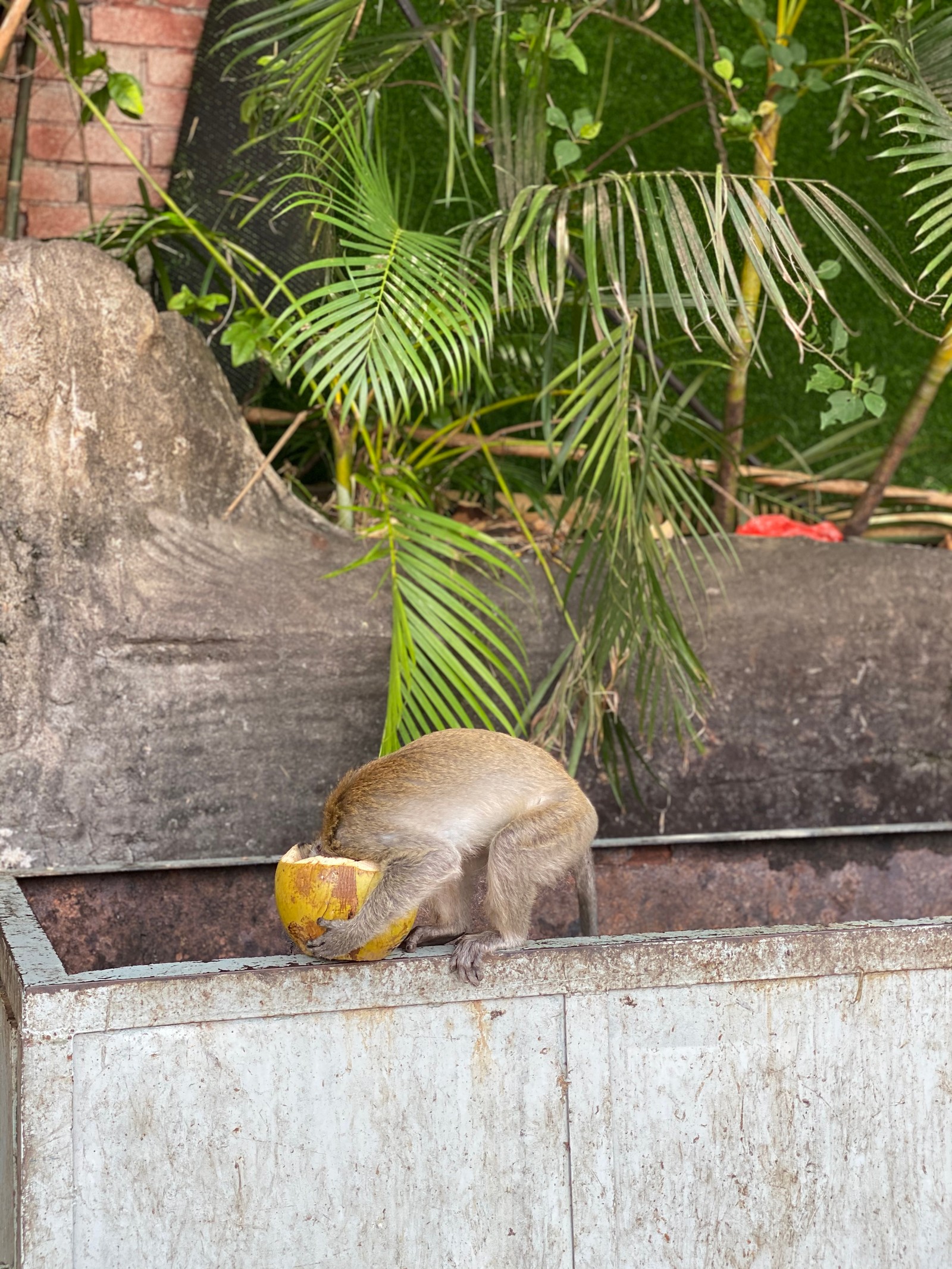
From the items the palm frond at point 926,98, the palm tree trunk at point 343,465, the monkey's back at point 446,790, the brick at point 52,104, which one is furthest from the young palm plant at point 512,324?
the monkey's back at point 446,790

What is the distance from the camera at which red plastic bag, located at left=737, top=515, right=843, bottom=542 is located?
376 centimetres

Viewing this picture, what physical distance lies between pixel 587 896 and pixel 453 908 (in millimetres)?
244

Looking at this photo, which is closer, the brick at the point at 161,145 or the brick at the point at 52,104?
the brick at the point at 52,104

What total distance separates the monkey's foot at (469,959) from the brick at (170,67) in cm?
280

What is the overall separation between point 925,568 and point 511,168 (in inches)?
62.4

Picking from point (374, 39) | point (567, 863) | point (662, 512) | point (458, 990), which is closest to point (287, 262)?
point (374, 39)

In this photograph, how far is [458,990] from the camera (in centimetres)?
183

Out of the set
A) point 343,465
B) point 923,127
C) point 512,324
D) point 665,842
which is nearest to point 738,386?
point 512,324

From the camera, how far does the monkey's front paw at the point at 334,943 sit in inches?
72.5

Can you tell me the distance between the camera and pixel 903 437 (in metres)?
3.72

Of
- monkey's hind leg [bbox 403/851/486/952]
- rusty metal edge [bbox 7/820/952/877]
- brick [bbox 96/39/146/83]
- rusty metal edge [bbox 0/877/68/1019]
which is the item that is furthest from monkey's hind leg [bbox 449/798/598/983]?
brick [bbox 96/39/146/83]

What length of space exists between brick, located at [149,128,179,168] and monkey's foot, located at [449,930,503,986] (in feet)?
8.78

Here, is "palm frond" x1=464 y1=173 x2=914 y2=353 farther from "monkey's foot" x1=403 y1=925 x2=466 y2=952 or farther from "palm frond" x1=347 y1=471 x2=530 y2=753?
"monkey's foot" x1=403 y1=925 x2=466 y2=952

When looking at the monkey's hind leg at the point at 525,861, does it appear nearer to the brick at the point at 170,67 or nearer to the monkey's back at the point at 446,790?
the monkey's back at the point at 446,790
